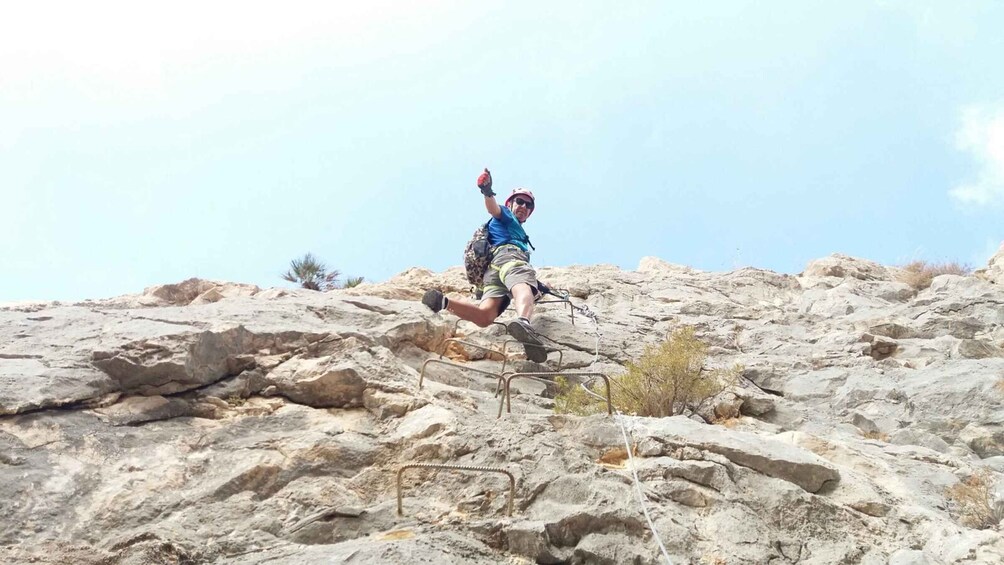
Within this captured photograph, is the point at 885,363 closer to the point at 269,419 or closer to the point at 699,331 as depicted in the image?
the point at 699,331

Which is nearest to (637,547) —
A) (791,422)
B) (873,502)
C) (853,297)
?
(873,502)

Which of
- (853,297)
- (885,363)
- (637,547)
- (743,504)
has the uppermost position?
(853,297)

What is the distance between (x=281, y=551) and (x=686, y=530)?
202 centimetres

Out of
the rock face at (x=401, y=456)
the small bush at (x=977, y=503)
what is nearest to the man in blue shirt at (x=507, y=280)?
the rock face at (x=401, y=456)

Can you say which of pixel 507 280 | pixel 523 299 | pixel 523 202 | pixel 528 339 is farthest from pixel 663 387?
pixel 523 202

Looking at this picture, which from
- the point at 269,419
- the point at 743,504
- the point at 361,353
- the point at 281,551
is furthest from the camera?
the point at 361,353

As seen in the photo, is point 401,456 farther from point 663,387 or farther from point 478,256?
point 478,256

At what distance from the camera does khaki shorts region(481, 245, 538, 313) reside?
819cm

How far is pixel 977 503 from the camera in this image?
4.37m

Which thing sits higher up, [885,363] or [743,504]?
[885,363]

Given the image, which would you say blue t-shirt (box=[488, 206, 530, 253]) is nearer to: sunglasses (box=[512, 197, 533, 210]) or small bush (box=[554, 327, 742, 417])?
sunglasses (box=[512, 197, 533, 210])

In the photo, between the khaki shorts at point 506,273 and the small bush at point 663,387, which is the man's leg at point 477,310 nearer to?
the khaki shorts at point 506,273

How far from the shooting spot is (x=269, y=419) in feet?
16.1

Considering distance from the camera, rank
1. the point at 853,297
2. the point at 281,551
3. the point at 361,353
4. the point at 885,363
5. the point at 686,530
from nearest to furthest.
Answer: the point at 281,551 < the point at 686,530 < the point at 361,353 < the point at 885,363 < the point at 853,297
